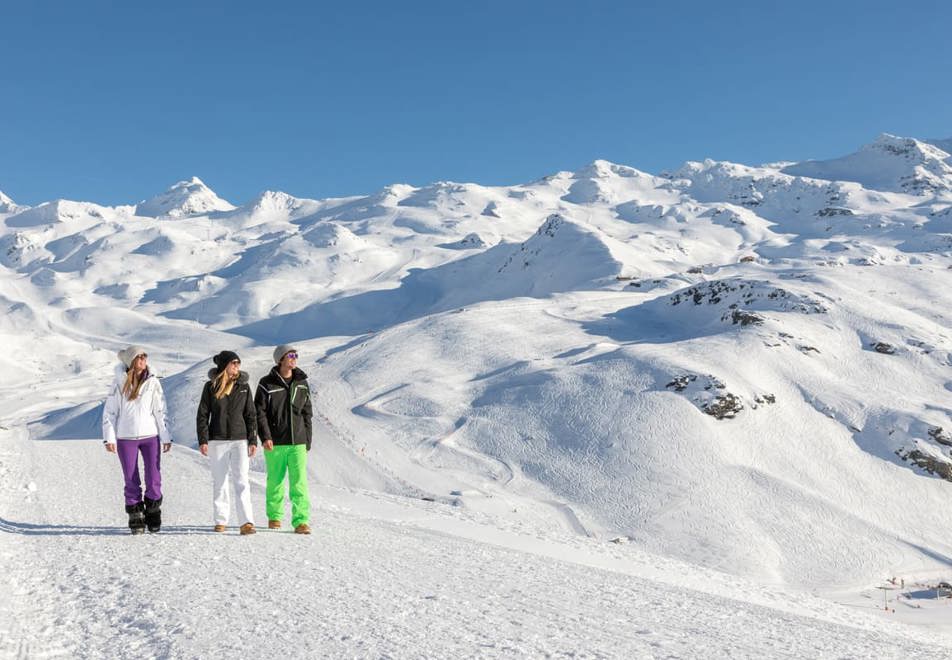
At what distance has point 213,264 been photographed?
15925 cm

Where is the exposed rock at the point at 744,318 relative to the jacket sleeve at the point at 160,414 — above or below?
above

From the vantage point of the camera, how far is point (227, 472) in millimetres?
8492

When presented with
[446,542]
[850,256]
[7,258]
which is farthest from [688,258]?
[7,258]

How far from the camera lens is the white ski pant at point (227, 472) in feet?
27.4

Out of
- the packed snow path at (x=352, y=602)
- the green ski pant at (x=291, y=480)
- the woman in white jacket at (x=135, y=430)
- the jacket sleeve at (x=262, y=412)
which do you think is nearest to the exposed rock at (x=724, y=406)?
the packed snow path at (x=352, y=602)

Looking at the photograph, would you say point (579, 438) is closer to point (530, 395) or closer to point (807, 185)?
point (530, 395)

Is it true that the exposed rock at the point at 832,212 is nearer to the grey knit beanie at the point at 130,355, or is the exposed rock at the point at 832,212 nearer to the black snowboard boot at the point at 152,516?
the grey knit beanie at the point at 130,355

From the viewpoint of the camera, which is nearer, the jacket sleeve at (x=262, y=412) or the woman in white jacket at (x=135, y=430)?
the woman in white jacket at (x=135, y=430)

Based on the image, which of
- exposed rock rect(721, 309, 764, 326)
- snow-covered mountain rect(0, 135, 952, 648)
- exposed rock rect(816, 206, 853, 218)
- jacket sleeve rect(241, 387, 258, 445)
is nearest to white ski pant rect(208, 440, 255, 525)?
jacket sleeve rect(241, 387, 258, 445)

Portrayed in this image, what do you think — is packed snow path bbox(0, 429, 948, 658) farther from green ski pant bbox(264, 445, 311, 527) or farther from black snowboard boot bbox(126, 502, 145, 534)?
green ski pant bbox(264, 445, 311, 527)

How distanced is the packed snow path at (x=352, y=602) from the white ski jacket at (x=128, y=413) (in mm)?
1153

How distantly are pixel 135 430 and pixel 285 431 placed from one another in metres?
1.69

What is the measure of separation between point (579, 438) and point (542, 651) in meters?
26.4

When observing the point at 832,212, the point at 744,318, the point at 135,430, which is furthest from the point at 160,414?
the point at 832,212
